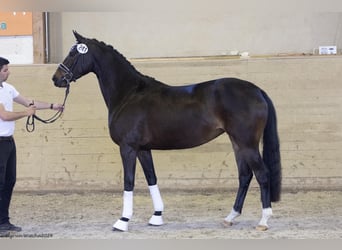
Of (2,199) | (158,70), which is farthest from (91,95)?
(2,199)

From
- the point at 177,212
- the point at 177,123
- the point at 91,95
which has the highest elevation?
the point at 91,95

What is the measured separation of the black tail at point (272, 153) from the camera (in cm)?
329

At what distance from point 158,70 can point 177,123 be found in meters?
1.98

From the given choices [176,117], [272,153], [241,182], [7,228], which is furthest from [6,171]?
[272,153]

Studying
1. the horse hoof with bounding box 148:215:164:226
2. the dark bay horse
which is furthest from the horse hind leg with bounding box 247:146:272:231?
the horse hoof with bounding box 148:215:164:226

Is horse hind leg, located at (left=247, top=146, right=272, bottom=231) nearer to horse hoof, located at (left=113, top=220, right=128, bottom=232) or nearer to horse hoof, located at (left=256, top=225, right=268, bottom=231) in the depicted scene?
horse hoof, located at (left=256, top=225, right=268, bottom=231)

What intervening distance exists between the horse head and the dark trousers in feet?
2.22

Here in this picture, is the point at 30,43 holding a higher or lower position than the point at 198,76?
higher

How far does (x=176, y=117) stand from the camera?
3.35 metres

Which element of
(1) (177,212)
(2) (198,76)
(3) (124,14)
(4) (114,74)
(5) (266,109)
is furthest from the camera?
(3) (124,14)

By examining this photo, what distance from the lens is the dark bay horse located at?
3.22 m

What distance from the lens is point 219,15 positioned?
5438mm

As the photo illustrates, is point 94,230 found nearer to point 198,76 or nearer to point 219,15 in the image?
point 198,76

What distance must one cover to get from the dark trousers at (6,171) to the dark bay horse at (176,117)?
676 millimetres
